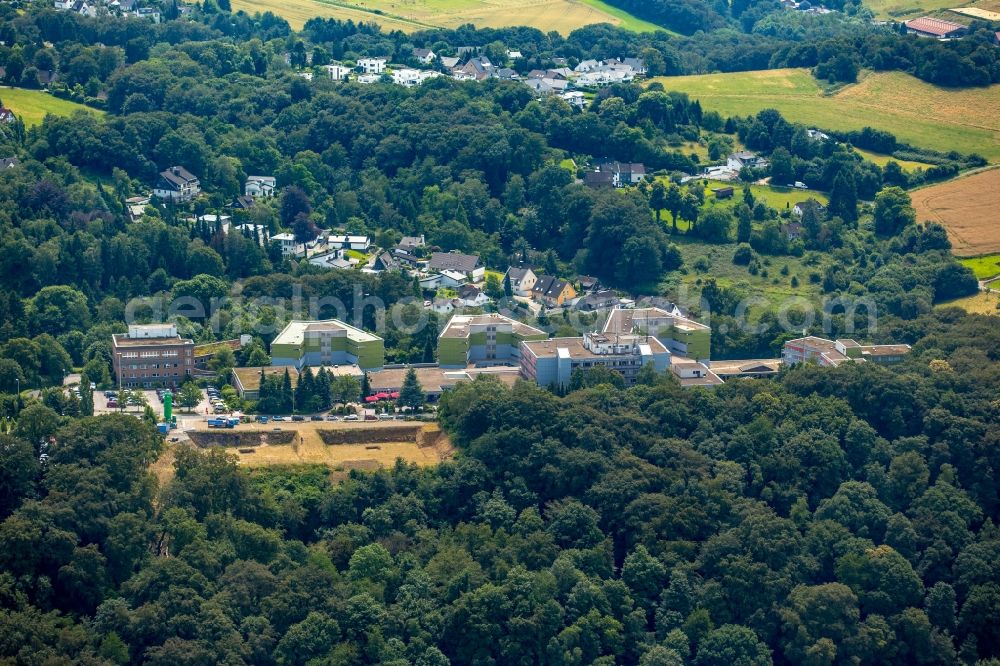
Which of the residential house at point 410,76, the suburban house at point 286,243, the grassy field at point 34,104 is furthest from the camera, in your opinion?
the residential house at point 410,76

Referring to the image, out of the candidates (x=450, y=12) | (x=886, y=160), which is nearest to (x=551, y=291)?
(x=886, y=160)

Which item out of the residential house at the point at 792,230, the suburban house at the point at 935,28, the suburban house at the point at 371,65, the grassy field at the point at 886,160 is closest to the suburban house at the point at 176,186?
the suburban house at the point at 371,65

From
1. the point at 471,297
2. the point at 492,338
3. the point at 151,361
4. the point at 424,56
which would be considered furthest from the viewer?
the point at 424,56

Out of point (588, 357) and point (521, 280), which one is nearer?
point (588, 357)

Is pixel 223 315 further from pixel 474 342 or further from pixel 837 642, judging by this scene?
pixel 837 642

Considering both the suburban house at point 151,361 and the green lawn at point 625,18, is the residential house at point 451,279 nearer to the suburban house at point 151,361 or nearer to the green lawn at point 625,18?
the suburban house at point 151,361

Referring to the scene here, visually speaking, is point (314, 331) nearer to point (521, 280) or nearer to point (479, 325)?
point (479, 325)
